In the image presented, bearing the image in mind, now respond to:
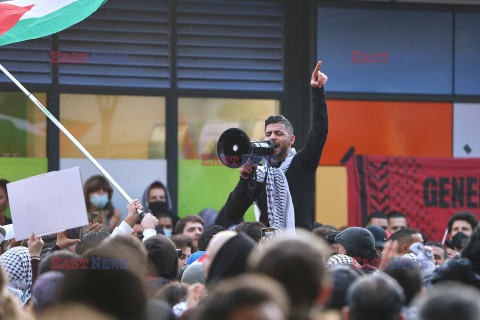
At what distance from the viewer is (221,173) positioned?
10.9m

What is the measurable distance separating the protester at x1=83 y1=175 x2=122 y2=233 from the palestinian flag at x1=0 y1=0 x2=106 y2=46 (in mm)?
1905

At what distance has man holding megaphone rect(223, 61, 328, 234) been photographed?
6.12 m

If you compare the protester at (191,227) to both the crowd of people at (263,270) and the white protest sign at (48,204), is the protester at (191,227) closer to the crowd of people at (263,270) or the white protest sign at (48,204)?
the crowd of people at (263,270)

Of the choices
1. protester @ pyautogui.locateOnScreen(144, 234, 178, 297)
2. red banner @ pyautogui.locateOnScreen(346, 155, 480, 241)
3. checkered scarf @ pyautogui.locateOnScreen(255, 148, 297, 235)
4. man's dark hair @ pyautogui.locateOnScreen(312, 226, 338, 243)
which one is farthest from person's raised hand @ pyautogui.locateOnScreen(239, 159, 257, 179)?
red banner @ pyautogui.locateOnScreen(346, 155, 480, 241)

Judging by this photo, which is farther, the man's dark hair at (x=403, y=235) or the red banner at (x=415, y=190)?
the red banner at (x=415, y=190)

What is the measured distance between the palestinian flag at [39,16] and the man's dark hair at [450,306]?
5521 millimetres

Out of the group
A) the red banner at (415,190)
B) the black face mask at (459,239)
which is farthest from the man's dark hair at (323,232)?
the red banner at (415,190)

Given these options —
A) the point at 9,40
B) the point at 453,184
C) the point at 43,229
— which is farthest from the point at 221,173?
the point at 43,229

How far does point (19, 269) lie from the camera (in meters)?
5.89

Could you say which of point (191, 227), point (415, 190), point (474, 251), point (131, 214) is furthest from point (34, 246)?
point (415, 190)

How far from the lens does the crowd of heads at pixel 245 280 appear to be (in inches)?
121

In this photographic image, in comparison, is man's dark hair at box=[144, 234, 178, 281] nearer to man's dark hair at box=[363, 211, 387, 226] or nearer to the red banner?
man's dark hair at box=[363, 211, 387, 226]

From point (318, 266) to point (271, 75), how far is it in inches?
318

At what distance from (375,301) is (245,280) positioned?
798 millimetres
